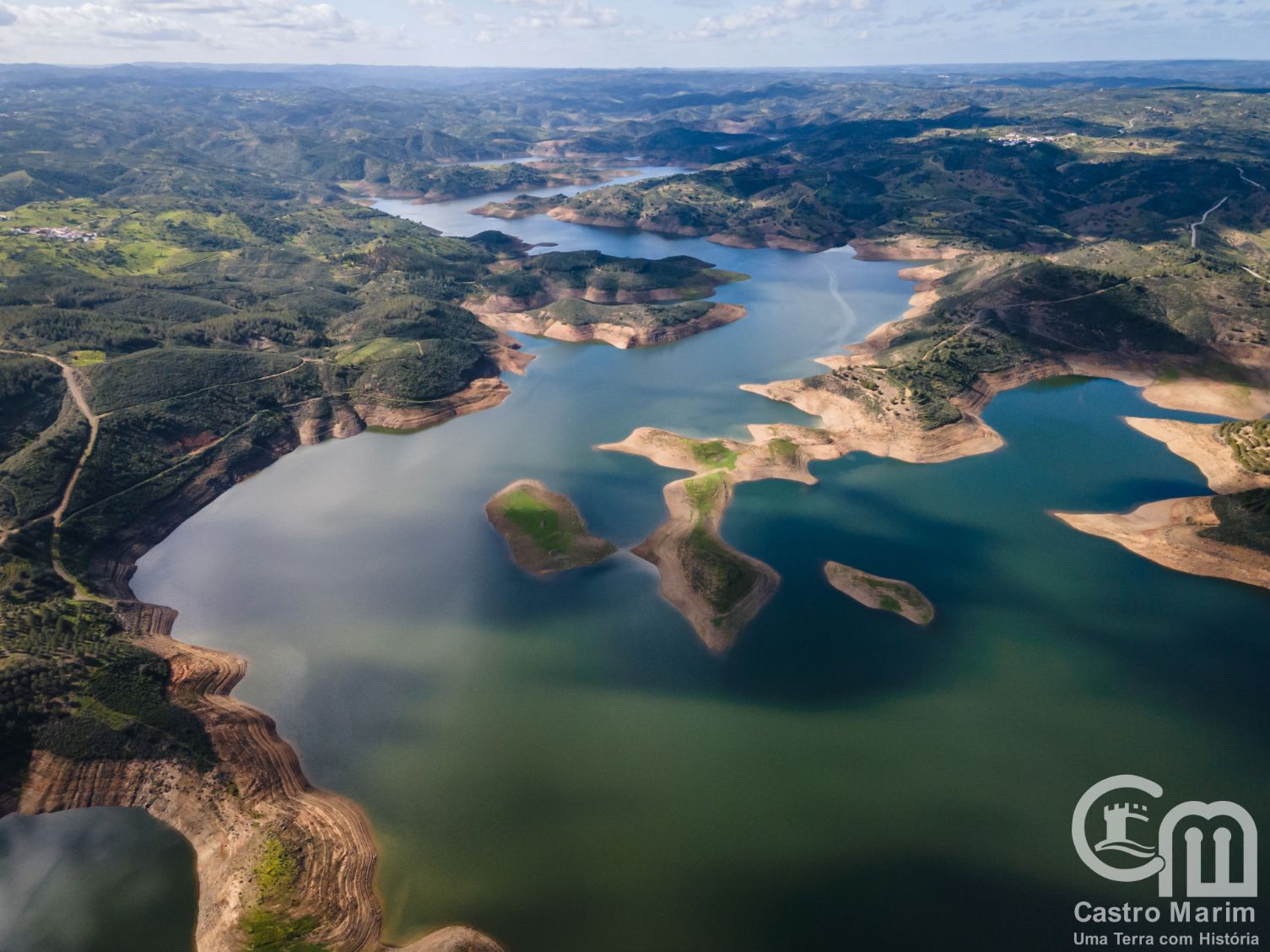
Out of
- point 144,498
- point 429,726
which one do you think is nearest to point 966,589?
point 429,726

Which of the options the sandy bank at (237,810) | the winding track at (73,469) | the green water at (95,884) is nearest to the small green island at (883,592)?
the sandy bank at (237,810)

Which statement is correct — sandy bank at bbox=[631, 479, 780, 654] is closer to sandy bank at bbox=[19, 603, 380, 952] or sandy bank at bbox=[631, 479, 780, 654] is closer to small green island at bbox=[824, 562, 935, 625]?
small green island at bbox=[824, 562, 935, 625]

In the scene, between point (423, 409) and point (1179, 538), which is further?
point (423, 409)

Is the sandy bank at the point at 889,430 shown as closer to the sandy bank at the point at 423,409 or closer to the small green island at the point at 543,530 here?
the small green island at the point at 543,530

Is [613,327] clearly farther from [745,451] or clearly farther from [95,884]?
[95,884]

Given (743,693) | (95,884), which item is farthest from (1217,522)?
(95,884)

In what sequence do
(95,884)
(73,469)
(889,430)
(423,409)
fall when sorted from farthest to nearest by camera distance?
(423,409), (889,430), (73,469), (95,884)
